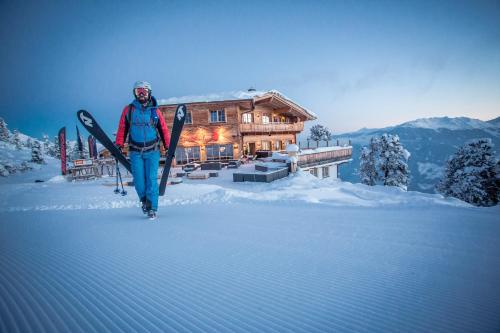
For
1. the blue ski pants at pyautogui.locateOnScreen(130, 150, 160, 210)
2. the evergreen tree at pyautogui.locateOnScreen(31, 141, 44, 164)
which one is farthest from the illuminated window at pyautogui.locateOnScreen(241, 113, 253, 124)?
the evergreen tree at pyautogui.locateOnScreen(31, 141, 44, 164)

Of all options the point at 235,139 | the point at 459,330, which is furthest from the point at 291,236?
the point at 235,139

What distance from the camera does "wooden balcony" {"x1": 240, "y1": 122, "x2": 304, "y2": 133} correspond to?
2305cm

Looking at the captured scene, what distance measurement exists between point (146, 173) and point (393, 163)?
27929mm

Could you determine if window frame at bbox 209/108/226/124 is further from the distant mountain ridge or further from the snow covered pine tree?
the distant mountain ridge

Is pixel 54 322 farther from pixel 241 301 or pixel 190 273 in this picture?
pixel 241 301

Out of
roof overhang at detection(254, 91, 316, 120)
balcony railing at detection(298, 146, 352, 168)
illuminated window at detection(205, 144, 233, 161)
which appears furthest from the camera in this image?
illuminated window at detection(205, 144, 233, 161)

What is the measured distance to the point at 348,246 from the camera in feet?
8.05

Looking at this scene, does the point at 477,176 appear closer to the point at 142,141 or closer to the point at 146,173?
the point at 146,173

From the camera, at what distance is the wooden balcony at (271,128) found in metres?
23.0

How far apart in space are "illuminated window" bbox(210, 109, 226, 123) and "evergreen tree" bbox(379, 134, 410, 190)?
19.3 m

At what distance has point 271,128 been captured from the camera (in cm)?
2522

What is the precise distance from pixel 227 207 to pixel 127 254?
2.50m

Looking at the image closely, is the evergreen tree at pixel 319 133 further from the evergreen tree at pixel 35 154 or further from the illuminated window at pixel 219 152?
the evergreen tree at pixel 35 154

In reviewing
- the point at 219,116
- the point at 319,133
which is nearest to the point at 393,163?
the point at 319,133
